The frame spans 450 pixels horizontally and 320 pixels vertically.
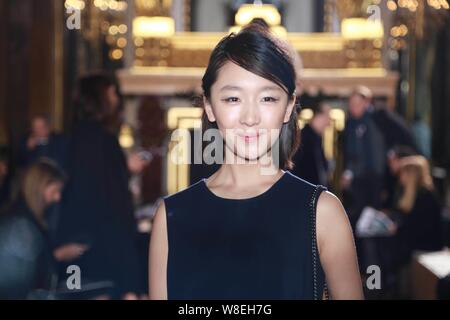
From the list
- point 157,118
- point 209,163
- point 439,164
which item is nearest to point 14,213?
point 209,163

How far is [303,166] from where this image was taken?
2.31 meters

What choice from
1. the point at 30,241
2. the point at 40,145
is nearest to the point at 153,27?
the point at 40,145

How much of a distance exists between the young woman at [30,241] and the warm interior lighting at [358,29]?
425cm

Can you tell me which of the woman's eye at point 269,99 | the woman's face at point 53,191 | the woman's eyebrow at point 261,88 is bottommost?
the woman's face at point 53,191

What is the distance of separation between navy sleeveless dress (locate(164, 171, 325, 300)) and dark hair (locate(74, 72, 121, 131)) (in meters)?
1.47

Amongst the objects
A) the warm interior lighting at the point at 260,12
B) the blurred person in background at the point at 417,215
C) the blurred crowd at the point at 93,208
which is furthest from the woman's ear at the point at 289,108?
the warm interior lighting at the point at 260,12

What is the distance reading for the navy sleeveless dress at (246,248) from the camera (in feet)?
5.58

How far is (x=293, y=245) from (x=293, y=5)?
6400mm

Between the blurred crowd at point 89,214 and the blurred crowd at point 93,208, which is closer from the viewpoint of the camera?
the blurred crowd at point 93,208

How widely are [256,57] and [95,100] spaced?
1.49 m

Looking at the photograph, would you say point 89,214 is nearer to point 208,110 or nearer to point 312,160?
point 312,160

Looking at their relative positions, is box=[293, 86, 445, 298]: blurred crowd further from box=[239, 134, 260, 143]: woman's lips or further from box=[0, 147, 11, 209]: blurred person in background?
box=[0, 147, 11, 209]: blurred person in background

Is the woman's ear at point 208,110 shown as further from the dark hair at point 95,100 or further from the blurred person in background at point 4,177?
the blurred person in background at point 4,177
